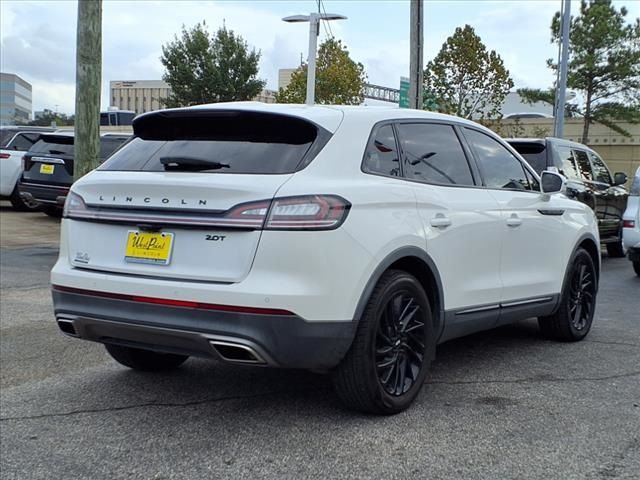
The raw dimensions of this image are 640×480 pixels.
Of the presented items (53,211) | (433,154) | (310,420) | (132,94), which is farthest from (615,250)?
(132,94)

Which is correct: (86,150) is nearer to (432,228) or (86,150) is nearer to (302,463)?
(432,228)

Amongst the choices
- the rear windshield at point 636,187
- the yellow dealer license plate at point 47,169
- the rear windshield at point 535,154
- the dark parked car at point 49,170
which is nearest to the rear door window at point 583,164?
the rear windshield at point 636,187

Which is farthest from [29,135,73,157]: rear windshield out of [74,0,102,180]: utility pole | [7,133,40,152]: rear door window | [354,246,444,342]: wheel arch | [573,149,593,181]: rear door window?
[354,246,444,342]: wheel arch

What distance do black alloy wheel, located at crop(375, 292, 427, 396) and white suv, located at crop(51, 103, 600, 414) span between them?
1cm

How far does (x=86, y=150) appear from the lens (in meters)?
9.08

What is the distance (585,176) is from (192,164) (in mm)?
8351

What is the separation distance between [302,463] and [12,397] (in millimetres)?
2054

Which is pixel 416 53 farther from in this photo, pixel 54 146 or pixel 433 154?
pixel 433 154

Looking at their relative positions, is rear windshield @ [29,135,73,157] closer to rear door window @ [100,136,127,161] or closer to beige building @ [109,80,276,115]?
rear door window @ [100,136,127,161]

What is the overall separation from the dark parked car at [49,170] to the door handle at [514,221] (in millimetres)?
9799

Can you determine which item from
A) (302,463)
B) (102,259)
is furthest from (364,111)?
(302,463)

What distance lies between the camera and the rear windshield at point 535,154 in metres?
9.65

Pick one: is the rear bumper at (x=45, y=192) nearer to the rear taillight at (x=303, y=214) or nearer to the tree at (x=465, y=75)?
the rear taillight at (x=303, y=214)

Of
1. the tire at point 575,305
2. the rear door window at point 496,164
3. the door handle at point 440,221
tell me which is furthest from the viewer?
the tire at point 575,305
